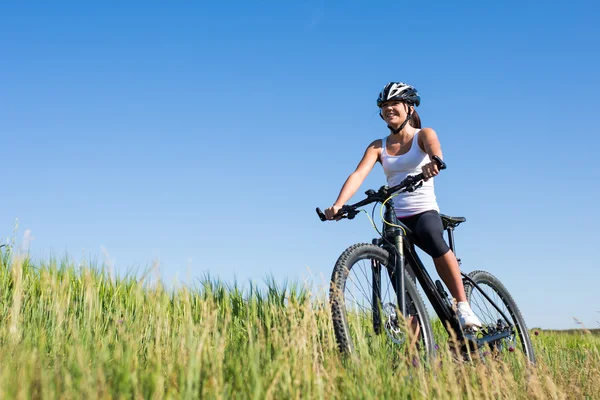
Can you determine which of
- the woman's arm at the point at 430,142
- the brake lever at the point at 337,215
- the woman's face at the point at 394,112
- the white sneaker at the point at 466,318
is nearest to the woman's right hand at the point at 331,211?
the brake lever at the point at 337,215

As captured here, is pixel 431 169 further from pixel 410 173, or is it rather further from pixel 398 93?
pixel 398 93

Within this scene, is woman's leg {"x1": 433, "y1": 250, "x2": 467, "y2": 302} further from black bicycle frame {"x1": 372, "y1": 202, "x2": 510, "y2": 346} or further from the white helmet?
the white helmet

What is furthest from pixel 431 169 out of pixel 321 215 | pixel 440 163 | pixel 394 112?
pixel 394 112

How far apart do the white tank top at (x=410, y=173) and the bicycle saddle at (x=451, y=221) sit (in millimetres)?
728

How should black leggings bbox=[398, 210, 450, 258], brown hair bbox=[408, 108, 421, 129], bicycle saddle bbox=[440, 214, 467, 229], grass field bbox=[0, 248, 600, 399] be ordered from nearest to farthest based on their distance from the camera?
grass field bbox=[0, 248, 600, 399] → black leggings bbox=[398, 210, 450, 258] → brown hair bbox=[408, 108, 421, 129] → bicycle saddle bbox=[440, 214, 467, 229]

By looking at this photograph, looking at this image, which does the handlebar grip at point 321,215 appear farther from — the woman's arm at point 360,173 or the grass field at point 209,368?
the grass field at point 209,368

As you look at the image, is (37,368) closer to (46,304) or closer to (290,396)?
(290,396)

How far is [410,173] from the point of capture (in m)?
5.08

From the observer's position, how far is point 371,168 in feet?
17.2

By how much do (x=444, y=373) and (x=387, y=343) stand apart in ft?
1.71

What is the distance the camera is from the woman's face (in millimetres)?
5227

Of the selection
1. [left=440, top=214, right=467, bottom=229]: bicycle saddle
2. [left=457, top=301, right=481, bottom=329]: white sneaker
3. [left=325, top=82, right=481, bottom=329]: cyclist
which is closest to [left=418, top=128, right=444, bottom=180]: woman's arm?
[left=325, top=82, right=481, bottom=329]: cyclist

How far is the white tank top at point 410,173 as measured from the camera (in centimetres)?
504

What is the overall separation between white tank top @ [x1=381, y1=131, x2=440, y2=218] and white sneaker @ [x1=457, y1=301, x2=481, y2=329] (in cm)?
85
